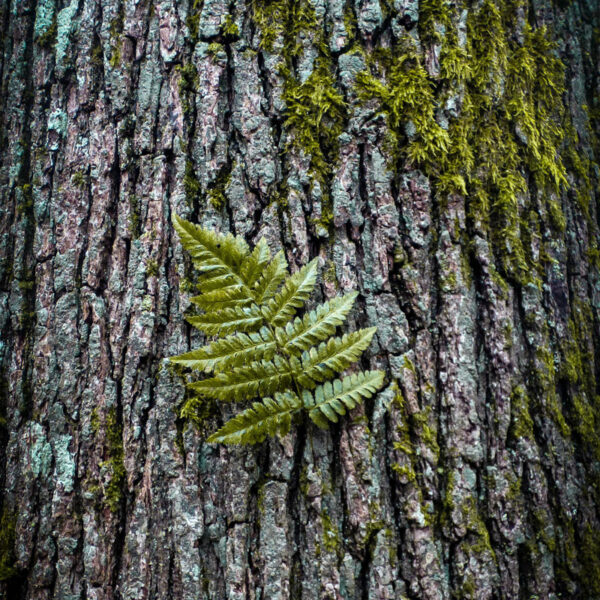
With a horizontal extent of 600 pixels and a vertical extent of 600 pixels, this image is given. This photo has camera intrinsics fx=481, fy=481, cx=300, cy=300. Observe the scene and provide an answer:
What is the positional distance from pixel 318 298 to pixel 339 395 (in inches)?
14.2

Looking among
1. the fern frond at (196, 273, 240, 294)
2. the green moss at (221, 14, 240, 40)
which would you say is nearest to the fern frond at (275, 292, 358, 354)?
the fern frond at (196, 273, 240, 294)

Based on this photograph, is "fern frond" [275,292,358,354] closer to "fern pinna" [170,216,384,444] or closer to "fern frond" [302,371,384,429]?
"fern pinna" [170,216,384,444]

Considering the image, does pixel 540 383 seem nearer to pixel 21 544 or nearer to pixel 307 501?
pixel 307 501

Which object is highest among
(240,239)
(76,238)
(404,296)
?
(76,238)

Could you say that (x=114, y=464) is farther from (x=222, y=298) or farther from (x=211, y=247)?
(x=211, y=247)

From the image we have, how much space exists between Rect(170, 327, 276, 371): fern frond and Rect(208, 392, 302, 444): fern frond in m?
0.16

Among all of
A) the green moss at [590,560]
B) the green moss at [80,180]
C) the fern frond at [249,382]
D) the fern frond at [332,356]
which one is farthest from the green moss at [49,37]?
the green moss at [590,560]

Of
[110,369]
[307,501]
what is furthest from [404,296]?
[110,369]

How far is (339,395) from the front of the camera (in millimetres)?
1615

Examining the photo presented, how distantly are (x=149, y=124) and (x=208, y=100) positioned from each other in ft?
0.85

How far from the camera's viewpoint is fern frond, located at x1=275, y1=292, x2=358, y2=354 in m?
1.64

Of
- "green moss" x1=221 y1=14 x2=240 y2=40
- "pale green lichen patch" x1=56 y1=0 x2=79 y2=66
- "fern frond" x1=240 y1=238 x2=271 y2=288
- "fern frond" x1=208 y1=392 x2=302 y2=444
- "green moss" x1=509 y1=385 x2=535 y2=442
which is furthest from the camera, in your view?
"pale green lichen patch" x1=56 y1=0 x2=79 y2=66

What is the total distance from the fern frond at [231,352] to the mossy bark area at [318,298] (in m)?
0.16

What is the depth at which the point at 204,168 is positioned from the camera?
72.6 inches
